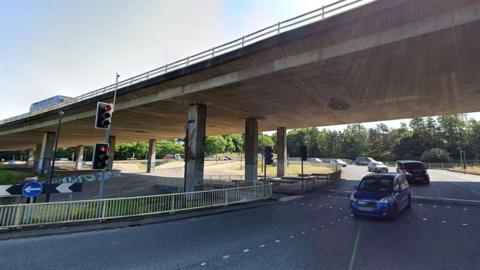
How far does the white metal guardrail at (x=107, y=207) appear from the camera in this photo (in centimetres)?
858

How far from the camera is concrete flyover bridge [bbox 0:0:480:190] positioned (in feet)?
32.3

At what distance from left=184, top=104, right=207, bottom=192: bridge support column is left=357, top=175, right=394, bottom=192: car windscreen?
445 inches

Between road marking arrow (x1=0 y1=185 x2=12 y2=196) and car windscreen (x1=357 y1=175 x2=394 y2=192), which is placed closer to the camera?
road marking arrow (x1=0 y1=185 x2=12 y2=196)

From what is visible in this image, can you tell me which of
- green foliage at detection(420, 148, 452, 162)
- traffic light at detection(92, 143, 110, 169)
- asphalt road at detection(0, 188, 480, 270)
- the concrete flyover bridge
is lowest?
asphalt road at detection(0, 188, 480, 270)

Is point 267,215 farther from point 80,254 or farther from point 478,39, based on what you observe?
point 478,39

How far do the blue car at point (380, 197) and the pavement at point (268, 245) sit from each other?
419 millimetres

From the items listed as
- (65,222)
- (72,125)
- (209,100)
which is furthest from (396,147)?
(65,222)

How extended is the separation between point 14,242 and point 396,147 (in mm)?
86819

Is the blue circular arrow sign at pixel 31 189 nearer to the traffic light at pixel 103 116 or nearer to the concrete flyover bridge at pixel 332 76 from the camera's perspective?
the traffic light at pixel 103 116

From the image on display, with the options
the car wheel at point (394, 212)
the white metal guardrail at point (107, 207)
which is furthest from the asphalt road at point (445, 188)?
the white metal guardrail at point (107, 207)

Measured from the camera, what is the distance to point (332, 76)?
13.7m

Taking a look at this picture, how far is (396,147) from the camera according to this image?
251 ft

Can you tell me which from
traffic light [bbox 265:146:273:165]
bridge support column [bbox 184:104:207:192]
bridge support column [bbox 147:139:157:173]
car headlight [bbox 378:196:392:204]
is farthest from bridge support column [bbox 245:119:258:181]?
bridge support column [bbox 147:139:157:173]

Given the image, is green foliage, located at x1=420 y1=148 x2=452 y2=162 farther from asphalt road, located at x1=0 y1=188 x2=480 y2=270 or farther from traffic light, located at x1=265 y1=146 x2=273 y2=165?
asphalt road, located at x1=0 y1=188 x2=480 y2=270
